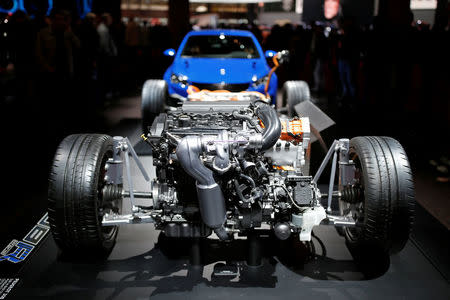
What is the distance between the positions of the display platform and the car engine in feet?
1.14

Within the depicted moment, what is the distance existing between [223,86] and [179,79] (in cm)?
72

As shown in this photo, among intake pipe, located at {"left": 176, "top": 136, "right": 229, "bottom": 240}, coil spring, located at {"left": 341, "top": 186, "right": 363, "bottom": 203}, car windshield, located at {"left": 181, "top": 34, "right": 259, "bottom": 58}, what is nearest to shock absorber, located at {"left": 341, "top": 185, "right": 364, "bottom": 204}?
coil spring, located at {"left": 341, "top": 186, "right": 363, "bottom": 203}

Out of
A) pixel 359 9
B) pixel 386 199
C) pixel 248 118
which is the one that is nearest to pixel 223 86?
pixel 248 118

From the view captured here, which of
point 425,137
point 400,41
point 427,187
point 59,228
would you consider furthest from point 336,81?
point 59,228

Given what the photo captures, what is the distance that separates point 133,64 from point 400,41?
8.78m

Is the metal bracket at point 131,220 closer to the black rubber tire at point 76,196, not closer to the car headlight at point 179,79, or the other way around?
the black rubber tire at point 76,196

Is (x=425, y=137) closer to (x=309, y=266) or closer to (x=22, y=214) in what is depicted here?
(x=309, y=266)

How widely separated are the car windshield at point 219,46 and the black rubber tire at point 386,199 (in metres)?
4.75

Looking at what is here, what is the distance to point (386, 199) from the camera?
3191 mm

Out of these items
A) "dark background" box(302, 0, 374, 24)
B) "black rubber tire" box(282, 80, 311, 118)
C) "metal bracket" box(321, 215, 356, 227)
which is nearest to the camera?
"metal bracket" box(321, 215, 356, 227)

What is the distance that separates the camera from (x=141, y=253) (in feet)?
12.2

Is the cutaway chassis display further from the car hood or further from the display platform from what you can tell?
the car hood

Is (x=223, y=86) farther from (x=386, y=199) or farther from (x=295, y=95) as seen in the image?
(x=386, y=199)

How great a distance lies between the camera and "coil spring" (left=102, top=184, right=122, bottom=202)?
352 cm
